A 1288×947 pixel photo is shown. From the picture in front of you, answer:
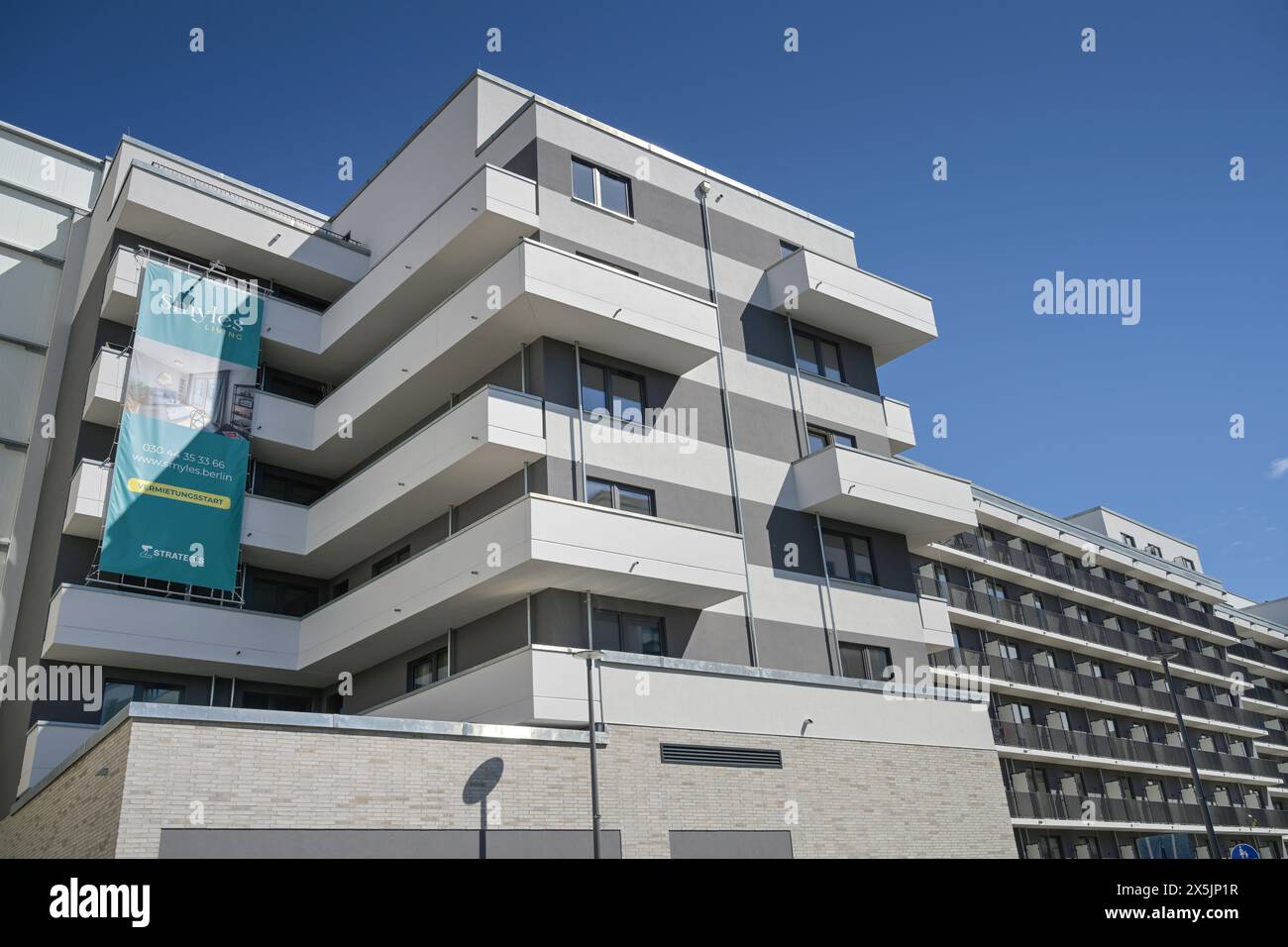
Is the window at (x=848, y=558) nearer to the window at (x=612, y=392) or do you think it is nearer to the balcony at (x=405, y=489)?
the window at (x=612, y=392)

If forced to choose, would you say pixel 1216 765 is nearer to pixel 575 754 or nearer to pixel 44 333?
pixel 575 754

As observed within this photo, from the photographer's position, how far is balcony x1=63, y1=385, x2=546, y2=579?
21.0m

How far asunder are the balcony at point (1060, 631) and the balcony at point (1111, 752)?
4311 millimetres

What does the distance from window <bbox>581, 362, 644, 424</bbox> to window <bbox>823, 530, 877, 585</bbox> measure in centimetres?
593

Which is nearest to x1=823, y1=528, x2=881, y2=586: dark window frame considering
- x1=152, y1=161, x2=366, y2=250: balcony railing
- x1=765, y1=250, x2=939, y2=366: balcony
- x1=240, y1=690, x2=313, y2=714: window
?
x1=765, y1=250, x2=939, y2=366: balcony

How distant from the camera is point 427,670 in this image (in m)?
22.9

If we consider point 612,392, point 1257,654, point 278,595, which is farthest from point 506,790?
Answer: point 1257,654

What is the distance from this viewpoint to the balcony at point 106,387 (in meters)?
23.9

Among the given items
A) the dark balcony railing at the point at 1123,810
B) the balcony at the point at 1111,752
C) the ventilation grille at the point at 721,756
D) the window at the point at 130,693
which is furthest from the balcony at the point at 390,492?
the dark balcony railing at the point at 1123,810

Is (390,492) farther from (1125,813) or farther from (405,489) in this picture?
(1125,813)
